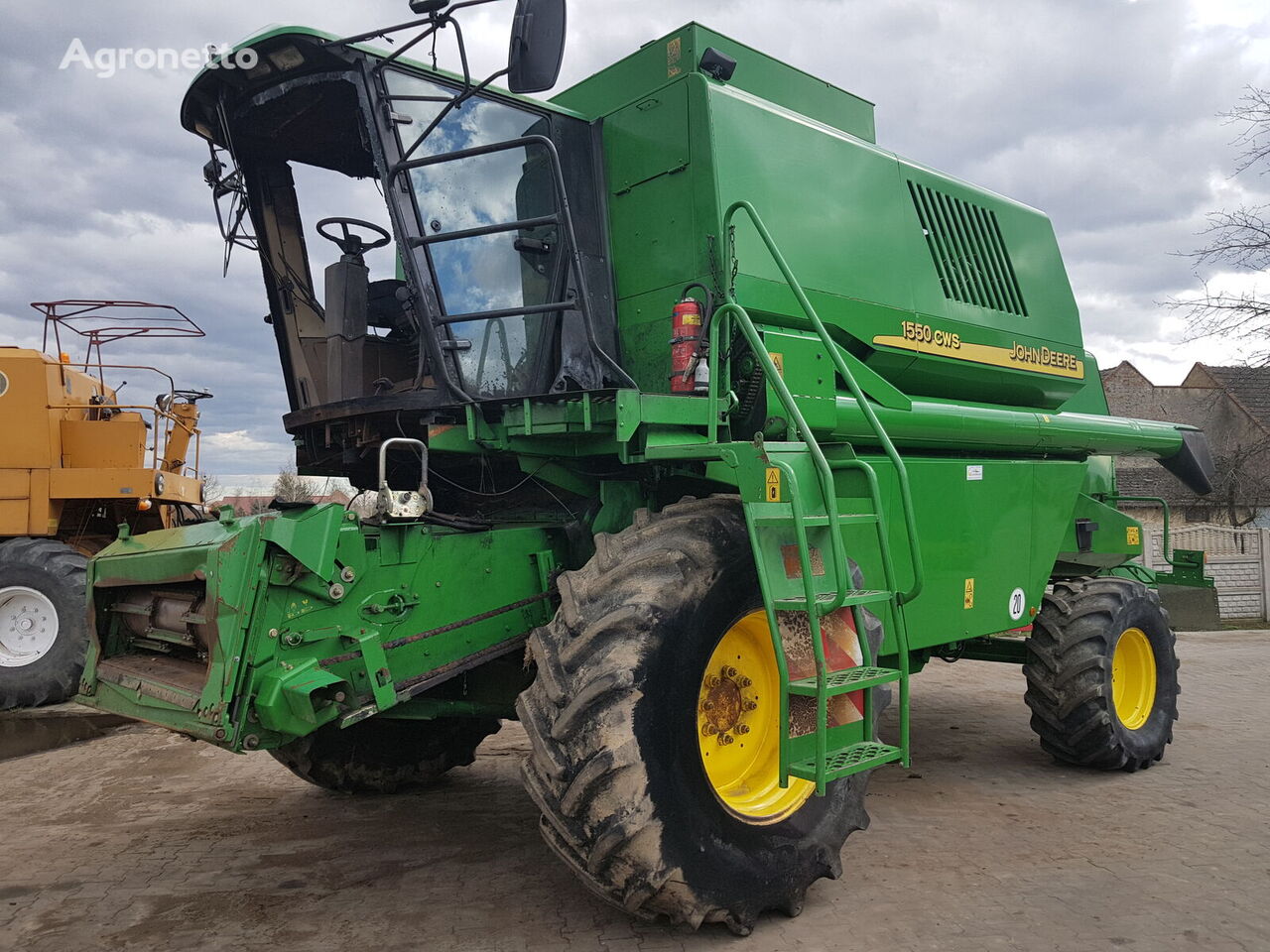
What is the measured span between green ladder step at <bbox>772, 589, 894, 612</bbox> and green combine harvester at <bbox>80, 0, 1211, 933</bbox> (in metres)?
0.05

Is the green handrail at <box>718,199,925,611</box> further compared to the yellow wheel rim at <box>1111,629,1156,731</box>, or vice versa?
the yellow wheel rim at <box>1111,629,1156,731</box>

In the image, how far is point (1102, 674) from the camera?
223 inches

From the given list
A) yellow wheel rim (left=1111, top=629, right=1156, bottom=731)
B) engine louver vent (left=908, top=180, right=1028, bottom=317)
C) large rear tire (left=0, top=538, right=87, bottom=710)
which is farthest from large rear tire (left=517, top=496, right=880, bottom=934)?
large rear tire (left=0, top=538, right=87, bottom=710)

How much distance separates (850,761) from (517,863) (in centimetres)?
166

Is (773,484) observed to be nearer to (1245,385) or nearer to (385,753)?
(385,753)

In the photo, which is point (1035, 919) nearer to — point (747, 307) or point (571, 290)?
point (747, 307)

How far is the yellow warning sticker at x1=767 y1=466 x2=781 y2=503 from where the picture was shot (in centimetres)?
350

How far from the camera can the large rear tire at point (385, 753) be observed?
4.79m

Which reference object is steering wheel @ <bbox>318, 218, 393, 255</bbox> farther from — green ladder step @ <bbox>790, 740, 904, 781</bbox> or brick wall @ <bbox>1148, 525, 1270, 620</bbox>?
brick wall @ <bbox>1148, 525, 1270, 620</bbox>

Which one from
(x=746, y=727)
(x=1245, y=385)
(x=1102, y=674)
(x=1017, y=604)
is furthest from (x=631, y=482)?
(x=1245, y=385)

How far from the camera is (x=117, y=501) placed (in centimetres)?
918

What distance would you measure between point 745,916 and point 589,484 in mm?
1988

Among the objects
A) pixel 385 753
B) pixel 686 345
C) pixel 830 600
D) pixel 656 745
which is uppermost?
pixel 686 345

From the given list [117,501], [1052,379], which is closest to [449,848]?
[1052,379]
